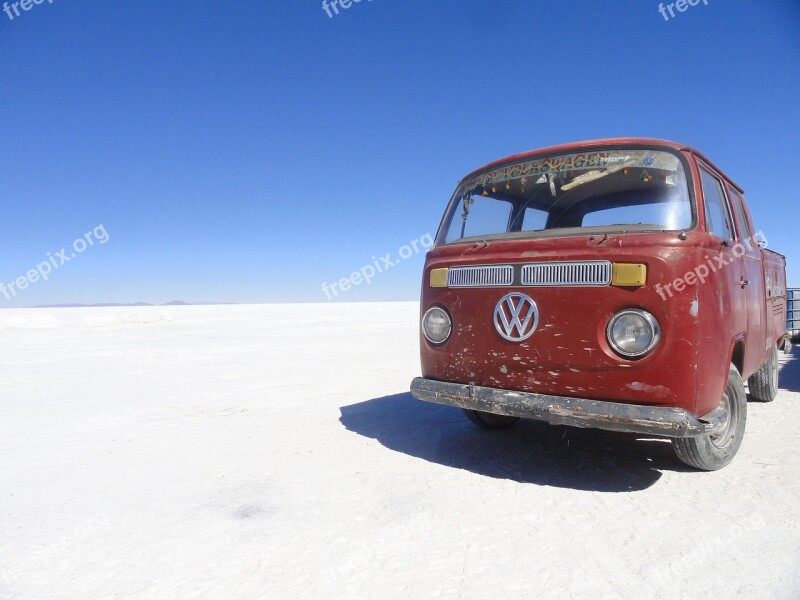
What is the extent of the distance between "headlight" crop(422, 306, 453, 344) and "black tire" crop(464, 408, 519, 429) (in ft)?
3.31

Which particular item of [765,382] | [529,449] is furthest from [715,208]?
[765,382]

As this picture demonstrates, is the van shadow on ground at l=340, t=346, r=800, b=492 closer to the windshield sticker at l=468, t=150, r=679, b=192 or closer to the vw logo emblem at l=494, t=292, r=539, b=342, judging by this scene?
the vw logo emblem at l=494, t=292, r=539, b=342

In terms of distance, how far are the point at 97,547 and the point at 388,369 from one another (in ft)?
20.4

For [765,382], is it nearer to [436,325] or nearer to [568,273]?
[568,273]

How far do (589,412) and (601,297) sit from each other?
0.67m

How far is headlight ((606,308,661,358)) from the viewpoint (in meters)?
2.97

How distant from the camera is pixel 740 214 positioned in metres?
4.51

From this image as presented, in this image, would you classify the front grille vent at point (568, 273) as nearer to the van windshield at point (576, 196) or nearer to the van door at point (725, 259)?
the van windshield at point (576, 196)

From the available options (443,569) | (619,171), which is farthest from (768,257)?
(443,569)

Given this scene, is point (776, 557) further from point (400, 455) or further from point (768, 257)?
point (768, 257)

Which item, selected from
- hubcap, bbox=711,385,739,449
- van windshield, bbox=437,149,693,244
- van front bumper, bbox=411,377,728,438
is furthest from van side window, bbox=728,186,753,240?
van front bumper, bbox=411,377,728,438

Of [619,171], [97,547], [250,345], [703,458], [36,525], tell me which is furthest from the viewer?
[250,345]

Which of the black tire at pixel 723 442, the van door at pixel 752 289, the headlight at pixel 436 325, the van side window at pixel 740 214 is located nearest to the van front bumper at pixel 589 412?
the black tire at pixel 723 442

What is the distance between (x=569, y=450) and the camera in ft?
13.5
